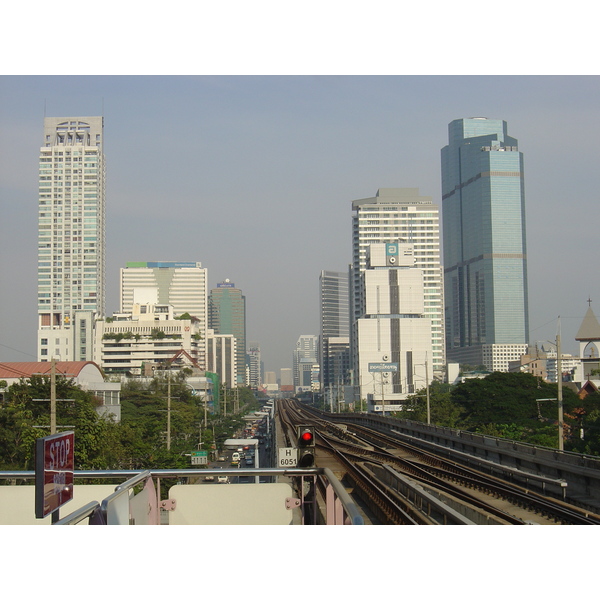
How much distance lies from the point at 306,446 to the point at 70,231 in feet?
564

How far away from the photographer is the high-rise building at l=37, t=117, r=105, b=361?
169m

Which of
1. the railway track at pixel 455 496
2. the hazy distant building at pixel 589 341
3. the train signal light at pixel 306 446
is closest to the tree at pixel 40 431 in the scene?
the railway track at pixel 455 496

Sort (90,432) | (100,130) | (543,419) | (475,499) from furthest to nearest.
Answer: (100,130) < (543,419) < (90,432) < (475,499)

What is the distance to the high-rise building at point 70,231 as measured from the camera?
553ft

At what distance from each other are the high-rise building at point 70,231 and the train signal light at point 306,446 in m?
162

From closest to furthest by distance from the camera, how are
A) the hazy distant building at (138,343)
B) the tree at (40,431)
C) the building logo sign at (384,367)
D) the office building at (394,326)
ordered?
the tree at (40,431)
the hazy distant building at (138,343)
the building logo sign at (384,367)
the office building at (394,326)

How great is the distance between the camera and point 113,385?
69.8 m

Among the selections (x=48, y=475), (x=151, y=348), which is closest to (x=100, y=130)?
(x=151, y=348)

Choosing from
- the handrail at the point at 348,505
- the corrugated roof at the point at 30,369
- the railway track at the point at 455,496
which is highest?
the handrail at the point at 348,505

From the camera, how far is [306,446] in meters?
9.16

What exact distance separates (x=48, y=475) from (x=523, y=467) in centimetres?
2664

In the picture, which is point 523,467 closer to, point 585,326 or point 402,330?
point 585,326

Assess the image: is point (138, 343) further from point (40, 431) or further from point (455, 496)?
point (455, 496)

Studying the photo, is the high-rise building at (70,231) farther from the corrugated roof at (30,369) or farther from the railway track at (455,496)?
the railway track at (455,496)
